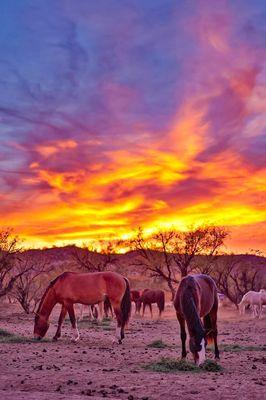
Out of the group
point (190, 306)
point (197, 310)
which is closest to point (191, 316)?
point (190, 306)

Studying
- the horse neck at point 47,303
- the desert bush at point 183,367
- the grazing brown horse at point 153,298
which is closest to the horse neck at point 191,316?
the desert bush at point 183,367

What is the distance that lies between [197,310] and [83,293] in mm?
6654

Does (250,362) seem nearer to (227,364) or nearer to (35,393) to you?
(227,364)

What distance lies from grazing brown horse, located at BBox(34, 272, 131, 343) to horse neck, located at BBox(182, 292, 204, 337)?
19.6 feet

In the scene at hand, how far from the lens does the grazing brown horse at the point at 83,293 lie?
18.1m

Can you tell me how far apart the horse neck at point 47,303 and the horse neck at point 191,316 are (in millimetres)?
7433

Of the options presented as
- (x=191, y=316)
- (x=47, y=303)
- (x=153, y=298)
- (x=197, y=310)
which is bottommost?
(x=191, y=316)

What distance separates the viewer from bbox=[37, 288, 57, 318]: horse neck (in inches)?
727

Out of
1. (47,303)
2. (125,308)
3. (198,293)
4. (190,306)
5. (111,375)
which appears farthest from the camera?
(47,303)

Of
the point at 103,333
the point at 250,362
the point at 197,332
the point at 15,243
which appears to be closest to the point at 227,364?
the point at 250,362

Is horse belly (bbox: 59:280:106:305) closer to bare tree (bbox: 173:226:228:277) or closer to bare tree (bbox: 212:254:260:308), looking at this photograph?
bare tree (bbox: 212:254:260:308)

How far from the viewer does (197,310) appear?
12.6 m

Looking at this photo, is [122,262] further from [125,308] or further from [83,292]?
[125,308]

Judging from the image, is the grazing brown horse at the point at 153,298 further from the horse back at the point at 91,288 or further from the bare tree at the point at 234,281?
the horse back at the point at 91,288
